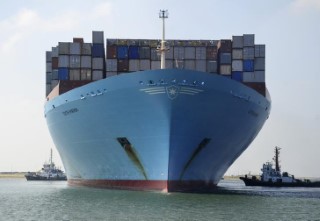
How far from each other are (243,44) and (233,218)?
2812 cm

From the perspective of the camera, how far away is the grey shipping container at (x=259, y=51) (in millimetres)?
50388

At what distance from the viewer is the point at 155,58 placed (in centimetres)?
4847

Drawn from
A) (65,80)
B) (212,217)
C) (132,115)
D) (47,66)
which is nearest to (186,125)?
(132,115)

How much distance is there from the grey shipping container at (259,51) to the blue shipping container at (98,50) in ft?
50.8

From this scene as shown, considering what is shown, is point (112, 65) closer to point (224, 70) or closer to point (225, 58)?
point (224, 70)

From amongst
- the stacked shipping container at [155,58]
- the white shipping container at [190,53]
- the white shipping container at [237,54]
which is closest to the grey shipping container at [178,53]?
the stacked shipping container at [155,58]

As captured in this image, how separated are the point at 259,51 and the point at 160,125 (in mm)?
18464

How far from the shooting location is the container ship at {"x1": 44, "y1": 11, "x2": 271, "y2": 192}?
37125 mm

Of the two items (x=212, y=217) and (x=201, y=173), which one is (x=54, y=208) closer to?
(x=212, y=217)

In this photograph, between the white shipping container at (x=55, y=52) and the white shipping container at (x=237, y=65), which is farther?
the white shipping container at (x=55, y=52)

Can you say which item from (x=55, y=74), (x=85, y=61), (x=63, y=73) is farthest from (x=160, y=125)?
(x=55, y=74)

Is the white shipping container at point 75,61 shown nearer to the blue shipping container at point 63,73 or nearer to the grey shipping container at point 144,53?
the blue shipping container at point 63,73

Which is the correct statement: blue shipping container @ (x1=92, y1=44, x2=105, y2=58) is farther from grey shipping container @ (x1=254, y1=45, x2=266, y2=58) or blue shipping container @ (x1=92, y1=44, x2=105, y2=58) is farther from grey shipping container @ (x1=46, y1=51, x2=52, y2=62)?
grey shipping container @ (x1=254, y1=45, x2=266, y2=58)

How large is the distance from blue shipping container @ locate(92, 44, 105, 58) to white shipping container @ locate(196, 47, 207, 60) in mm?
9350
